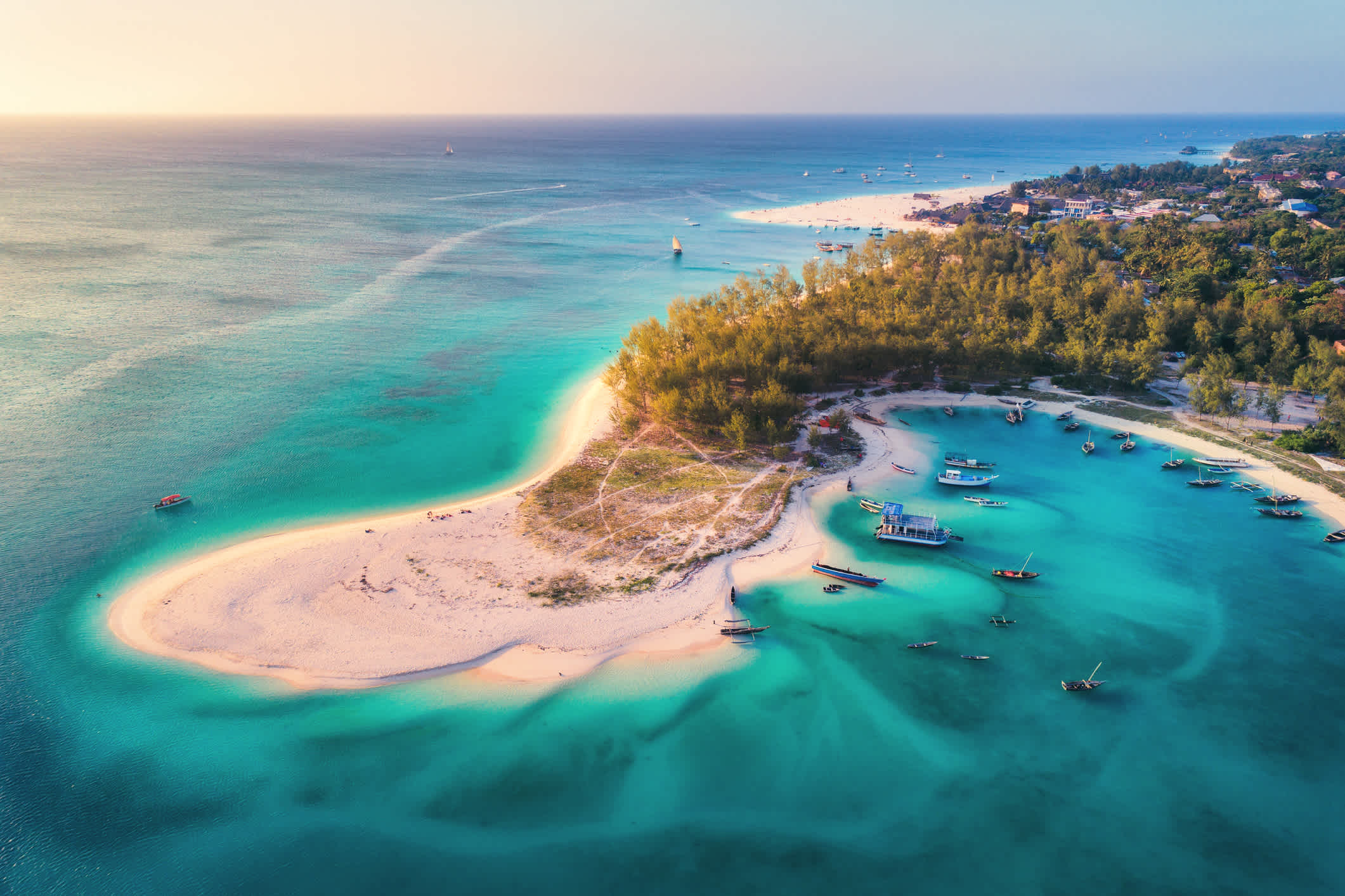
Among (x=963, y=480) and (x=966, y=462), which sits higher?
(x=966, y=462)

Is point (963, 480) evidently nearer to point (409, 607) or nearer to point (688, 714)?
point (688, 714)

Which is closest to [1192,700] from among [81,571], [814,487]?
[814,487]

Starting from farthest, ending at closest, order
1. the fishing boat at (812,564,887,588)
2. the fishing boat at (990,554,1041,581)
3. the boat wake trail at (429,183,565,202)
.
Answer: the boat wake trail at (429,183,565,202), the fishing boat at (990,554,1041,581), the fishing boat at (812,564,887,588)

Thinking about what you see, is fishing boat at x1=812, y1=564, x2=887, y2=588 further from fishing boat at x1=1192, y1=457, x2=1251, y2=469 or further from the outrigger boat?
fishing boat at x1=1192, y1=457, x2=1251, y2=469

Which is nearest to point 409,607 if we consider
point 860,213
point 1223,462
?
point 1223,462

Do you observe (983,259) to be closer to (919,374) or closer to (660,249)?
(919,374)

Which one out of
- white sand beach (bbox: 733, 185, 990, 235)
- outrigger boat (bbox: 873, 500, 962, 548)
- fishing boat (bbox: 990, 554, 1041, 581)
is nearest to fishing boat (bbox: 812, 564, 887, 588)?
outrigger boat (bbox: 873, 500, 962, 548)
